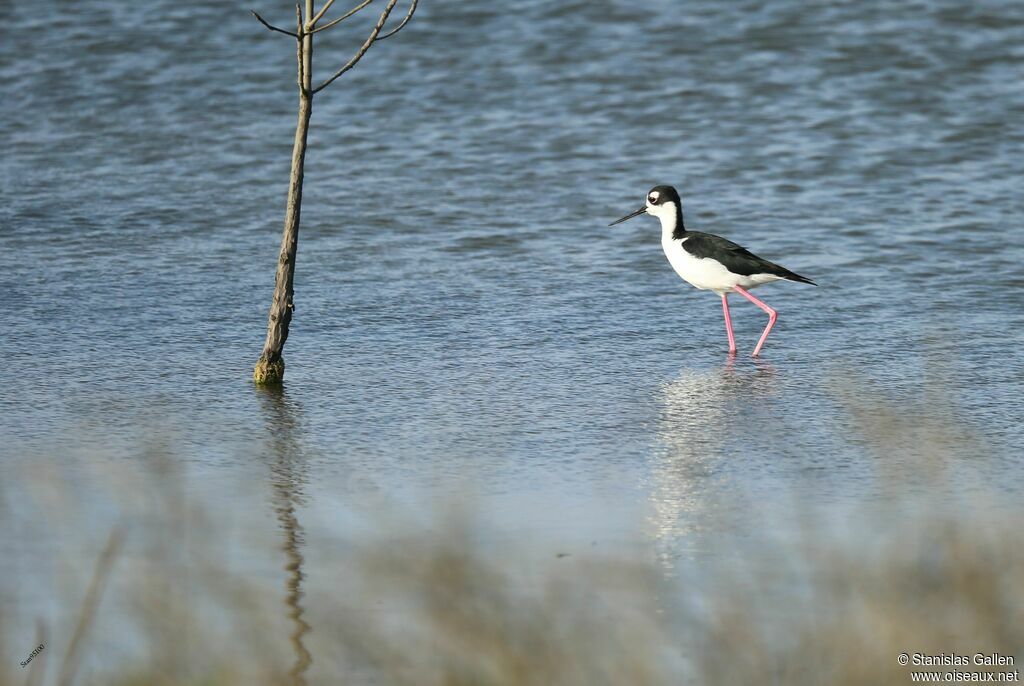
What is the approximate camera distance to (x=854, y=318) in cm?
949

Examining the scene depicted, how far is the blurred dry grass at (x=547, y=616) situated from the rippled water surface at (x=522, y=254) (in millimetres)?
456

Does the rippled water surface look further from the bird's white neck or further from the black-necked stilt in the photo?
the bird's white neck

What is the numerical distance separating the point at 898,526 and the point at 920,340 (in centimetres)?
335

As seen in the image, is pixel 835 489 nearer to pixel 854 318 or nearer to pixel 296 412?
pixel 296 412

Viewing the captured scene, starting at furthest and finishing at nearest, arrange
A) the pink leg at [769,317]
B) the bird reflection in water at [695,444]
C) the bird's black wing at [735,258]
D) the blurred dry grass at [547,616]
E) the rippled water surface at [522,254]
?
the bird's black wing at [735,258] < the pink leg at [769,317] < the rippled water surface at [522,254] < the bird reflection in water at [695,444] < the blurred dry grass at [547,616]

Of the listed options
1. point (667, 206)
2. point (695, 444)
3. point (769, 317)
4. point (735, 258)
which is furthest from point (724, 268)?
point (695, 444)

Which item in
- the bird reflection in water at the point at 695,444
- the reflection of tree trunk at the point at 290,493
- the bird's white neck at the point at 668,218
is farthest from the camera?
the bird's white neck at the point at 668,218

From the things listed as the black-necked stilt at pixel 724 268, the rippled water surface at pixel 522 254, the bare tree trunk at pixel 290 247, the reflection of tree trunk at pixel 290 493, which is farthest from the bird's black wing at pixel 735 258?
the reflection of tree trunk at pixel 290 493

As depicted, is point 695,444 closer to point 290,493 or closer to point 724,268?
point 290,493

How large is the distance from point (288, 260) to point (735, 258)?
2.88m

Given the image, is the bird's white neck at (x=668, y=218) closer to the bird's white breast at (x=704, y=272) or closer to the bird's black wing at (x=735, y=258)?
the bird's white breast at (x=704, y=272)

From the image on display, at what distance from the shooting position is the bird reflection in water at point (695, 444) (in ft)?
19.5

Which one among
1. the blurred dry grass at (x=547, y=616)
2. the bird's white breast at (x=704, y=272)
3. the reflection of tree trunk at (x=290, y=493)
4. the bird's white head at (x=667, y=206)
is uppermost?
the blurred dry grass at (x=547, y=616)

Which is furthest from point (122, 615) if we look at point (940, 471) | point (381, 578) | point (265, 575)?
point (940, 471)
